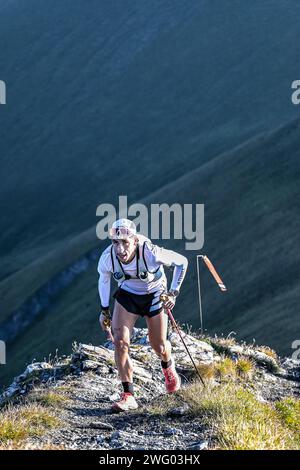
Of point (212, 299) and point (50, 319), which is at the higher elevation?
point (50, 319)

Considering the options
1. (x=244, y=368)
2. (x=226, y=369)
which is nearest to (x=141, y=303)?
(x=226, y=369)

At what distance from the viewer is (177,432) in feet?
29.9

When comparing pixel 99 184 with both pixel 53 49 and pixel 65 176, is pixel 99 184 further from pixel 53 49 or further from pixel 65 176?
pixel 53 49

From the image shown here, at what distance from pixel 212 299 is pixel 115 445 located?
123 ft

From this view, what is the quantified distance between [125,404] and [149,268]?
5.63 ft

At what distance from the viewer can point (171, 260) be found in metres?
10.8

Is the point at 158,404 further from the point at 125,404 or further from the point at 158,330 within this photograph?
the point at 158,330

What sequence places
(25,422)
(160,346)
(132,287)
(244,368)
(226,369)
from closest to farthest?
(25,422) < (132,287) < (160,346) < (226,369) < (244,368)

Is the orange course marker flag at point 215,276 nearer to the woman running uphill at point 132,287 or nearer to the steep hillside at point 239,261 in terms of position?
the woman running uphill at point 132,287

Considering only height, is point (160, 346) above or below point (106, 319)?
below

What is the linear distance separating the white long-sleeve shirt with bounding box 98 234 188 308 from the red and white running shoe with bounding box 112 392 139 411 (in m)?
1.22

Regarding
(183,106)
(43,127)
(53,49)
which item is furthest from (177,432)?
(53,49)

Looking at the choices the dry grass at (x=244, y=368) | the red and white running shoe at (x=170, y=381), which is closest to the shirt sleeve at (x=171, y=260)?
the red and white running shoe at (x=170, y=381)

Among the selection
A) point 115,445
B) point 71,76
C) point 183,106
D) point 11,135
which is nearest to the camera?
point 115,445
